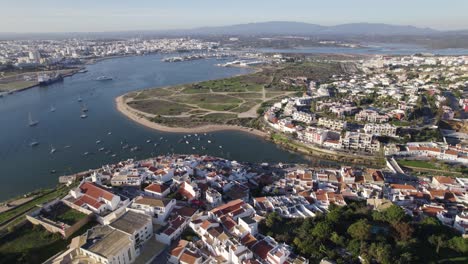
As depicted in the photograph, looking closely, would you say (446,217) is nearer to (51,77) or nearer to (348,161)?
(348,161)

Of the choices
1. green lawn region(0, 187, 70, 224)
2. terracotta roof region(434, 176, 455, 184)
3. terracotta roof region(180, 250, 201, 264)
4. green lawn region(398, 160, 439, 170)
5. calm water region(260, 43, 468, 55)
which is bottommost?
green lawn region(398, 160, 439, 170)

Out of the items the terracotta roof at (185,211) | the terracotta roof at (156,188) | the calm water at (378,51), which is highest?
the calm water at (378,51)

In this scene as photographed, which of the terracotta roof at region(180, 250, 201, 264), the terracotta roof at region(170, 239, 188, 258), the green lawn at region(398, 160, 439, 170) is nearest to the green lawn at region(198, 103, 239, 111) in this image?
the green lawn at region(398, 160, 439, 170)

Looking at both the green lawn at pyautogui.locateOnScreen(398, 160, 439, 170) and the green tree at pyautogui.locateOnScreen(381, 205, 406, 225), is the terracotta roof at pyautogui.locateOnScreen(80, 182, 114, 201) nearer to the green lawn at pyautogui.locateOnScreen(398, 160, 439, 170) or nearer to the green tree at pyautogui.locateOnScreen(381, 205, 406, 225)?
the green tree at pyautogui.locateOnScreen(381, 205, 406, 225)

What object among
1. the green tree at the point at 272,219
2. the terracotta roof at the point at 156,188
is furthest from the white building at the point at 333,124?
the terracotta roof at the point at 156,188

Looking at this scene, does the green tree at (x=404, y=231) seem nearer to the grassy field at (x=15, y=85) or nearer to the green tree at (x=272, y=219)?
the green tree at (x=272, y=219)
